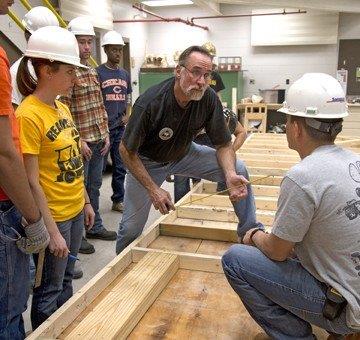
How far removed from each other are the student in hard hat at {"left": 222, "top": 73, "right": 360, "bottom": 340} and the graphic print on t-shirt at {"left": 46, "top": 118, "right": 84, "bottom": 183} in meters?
0.86

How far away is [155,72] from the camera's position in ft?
32.6

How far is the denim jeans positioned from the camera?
4.88 feet

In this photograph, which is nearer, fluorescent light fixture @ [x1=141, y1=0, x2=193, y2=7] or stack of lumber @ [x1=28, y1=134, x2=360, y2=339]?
stack of lumber @ [x1=28, y1=134, x2=360, y2=339]

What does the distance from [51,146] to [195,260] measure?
1.20 meters

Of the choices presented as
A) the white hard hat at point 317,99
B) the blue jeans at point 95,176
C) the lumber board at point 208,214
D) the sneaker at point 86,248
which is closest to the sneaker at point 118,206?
the blue jeans at point 95,176

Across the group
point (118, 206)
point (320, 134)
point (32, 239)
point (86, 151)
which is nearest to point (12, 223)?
point (32, 239)

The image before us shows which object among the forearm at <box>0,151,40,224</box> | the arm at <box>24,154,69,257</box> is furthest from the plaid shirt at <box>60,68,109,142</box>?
the forearm at <box>0,151,40,224</box>

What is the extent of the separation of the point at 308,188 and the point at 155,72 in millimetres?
8936

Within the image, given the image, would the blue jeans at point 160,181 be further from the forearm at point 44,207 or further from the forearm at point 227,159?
the forearm at point 44,207

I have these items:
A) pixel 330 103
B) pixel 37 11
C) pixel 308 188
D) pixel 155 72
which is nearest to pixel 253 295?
pixel 308 188

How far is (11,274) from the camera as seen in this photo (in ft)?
5.01

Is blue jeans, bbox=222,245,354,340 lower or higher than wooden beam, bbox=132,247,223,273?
higher

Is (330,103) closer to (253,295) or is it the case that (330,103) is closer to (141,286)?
(253,295)

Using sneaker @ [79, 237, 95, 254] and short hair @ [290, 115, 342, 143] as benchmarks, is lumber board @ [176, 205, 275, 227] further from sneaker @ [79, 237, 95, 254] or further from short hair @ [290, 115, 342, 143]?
short hair @ [290, 115, 342, 143]
